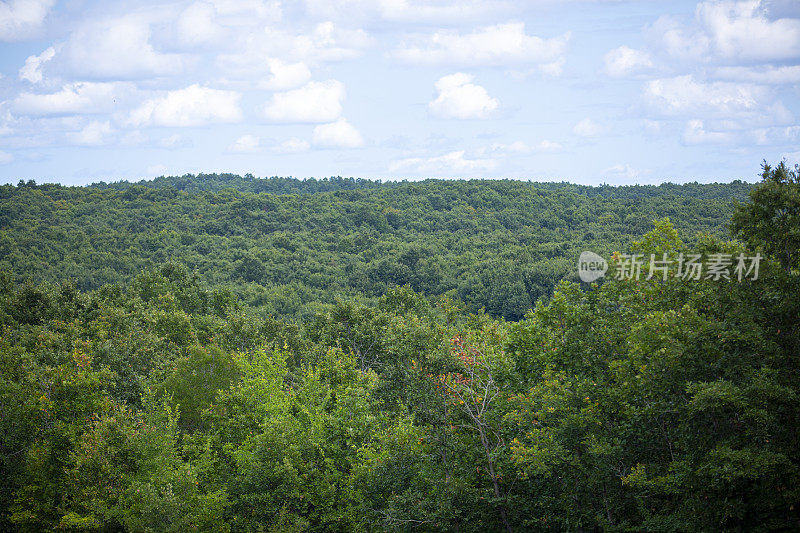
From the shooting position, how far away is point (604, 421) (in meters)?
18.7

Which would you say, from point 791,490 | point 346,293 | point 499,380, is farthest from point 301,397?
point 346,293

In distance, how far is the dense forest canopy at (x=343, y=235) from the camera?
330 feet

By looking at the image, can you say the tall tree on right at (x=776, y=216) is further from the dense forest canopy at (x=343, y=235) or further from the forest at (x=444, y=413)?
the dense forest canopy at (x=343, y=235)

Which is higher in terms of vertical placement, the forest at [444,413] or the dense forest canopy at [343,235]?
the dense forest canopy at [343,235]

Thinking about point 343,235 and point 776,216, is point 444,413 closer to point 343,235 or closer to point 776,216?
point 776,216

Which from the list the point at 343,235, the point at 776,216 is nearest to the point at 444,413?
the point at 776,216

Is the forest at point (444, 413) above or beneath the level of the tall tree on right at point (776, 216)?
A: beneath

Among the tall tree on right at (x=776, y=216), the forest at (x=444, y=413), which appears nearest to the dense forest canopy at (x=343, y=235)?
the forest at (x=444, y=413)

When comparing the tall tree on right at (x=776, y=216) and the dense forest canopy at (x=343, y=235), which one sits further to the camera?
the dense forest canopy at (x=343, y=235)

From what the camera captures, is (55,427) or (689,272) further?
(55,427)

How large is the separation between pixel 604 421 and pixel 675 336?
163 inches

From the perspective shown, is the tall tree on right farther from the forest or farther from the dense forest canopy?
the dense forest canopy

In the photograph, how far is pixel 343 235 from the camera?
154875 mm

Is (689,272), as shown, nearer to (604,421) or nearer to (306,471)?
Result: (604,421)
